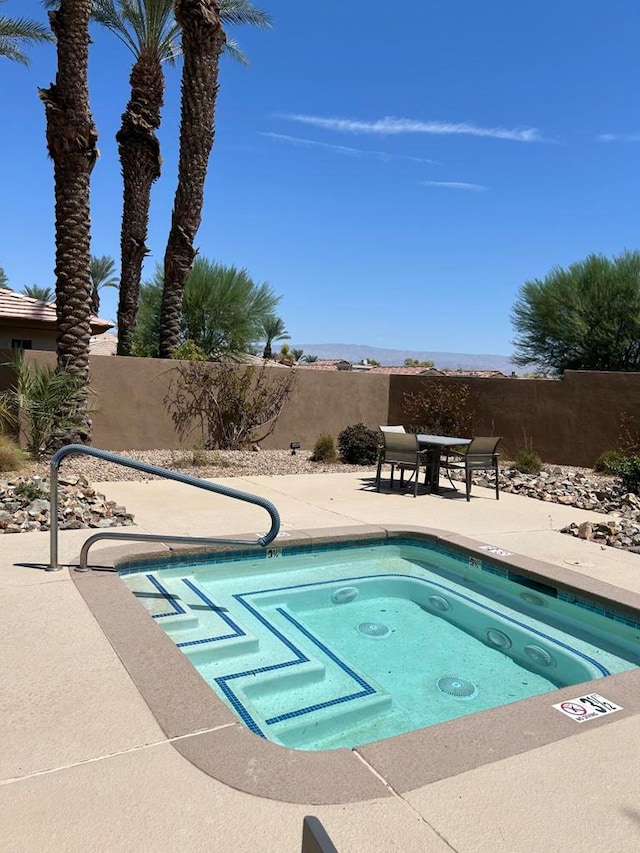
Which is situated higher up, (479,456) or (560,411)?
(560,411)

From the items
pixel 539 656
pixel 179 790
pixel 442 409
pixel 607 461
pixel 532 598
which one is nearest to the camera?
pixel 179 790

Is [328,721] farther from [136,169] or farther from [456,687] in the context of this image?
[136,169]

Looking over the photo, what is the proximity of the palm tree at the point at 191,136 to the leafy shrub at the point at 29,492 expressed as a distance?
383 inches

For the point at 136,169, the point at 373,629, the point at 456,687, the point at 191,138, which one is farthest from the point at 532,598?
the point at 136,169

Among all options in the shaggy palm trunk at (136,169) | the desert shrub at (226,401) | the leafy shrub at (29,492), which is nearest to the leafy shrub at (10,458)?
the leafy shrub at (29,492)

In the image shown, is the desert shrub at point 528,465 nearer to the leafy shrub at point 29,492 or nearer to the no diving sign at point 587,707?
the leafy shrub at point 29,492

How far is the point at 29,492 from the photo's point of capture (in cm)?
758

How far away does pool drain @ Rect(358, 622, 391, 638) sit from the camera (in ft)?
18.3

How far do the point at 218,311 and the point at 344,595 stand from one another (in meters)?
21.2

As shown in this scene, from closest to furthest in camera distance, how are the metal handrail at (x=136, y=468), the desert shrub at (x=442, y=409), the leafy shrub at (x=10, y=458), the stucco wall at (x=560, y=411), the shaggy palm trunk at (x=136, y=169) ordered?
the metal handrail at (x=136, y=468), the leafy shrub at (x=10, y=458), the stucco wall at (x=560, y=411), the desert shrub at (x=442, y=409), the shaggy palm trunk at (x=136, y=169)

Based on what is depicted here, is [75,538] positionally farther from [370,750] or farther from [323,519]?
[370,750]

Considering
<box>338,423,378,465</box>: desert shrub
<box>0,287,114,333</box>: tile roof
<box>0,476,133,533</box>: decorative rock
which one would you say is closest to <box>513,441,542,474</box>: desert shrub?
<box>338,423,378,465</box>: desert shrub

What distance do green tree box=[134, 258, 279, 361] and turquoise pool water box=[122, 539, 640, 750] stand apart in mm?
19257

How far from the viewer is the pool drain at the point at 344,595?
6312 millimetres
